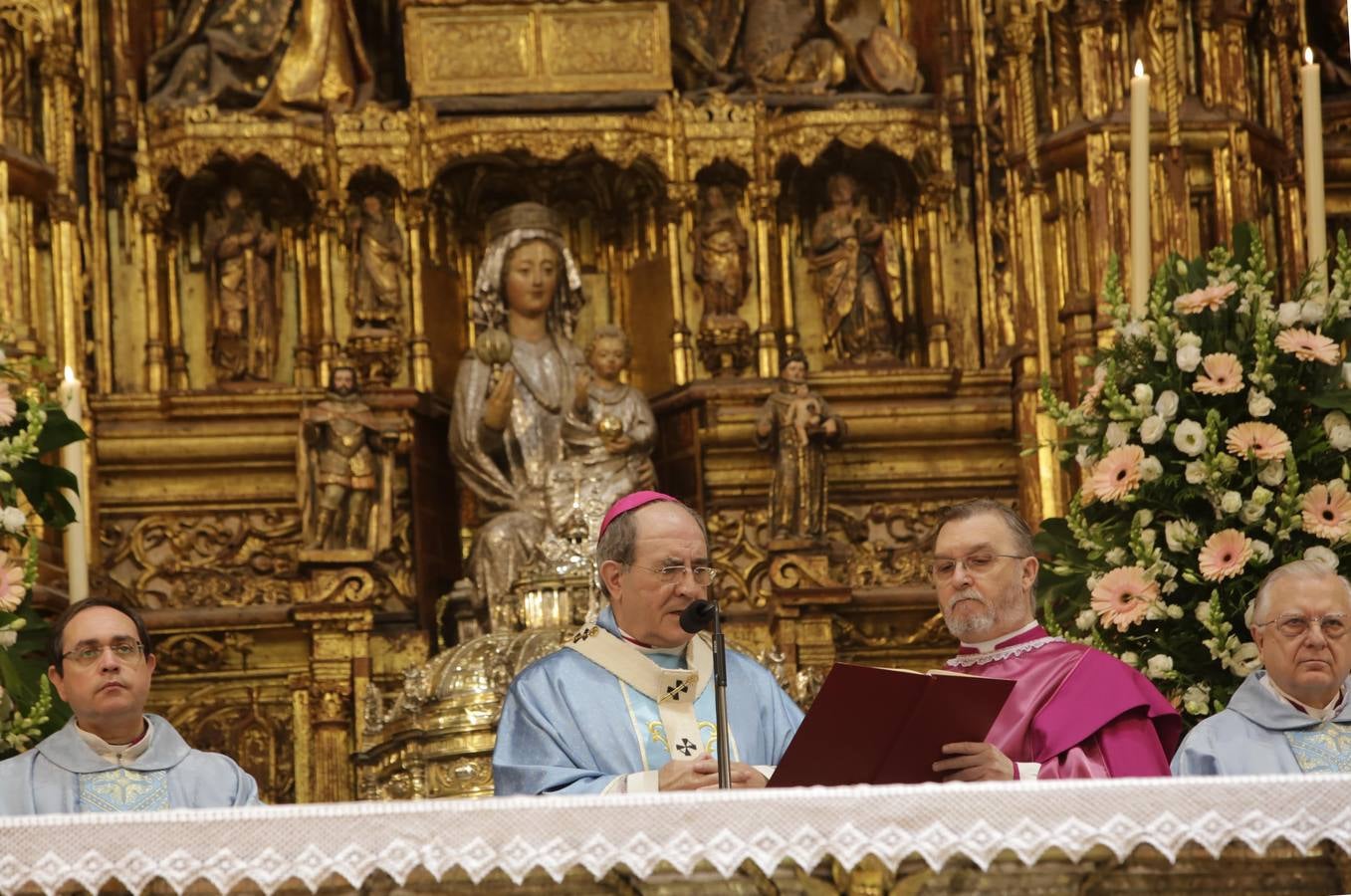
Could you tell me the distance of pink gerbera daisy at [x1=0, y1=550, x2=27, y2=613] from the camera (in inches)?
267

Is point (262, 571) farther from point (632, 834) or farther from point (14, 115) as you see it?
point (632, 834)

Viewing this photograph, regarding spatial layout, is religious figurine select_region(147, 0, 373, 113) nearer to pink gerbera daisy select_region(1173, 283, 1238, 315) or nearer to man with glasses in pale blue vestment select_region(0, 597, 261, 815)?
pink gerbera daisy select_region(1173, 283, 1238, 315)

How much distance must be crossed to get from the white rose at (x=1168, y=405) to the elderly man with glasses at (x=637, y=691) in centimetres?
181

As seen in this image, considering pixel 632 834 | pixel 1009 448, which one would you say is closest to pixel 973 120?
pixel 1009 448

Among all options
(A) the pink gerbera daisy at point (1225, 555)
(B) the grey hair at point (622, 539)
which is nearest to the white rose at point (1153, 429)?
(A) the pink gerbera daisy at point (1225, 555)

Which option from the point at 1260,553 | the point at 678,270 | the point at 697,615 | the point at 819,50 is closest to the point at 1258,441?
the point at 1260,553

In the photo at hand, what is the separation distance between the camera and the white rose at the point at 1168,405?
22.9 feet

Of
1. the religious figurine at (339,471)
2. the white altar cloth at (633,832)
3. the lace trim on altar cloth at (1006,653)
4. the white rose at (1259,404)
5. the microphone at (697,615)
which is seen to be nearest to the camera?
the white altar cloth at (633,832)

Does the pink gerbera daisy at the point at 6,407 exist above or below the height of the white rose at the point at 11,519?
above

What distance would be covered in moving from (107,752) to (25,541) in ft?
6.55

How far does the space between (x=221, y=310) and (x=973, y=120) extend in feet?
12.3

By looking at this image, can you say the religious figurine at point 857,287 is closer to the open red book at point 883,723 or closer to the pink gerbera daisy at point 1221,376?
the pink gerbera daisy at point 1221,376

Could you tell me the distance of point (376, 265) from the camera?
11195mm

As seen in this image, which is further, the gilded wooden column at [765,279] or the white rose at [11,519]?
the gilded wooden column at [765,279]
